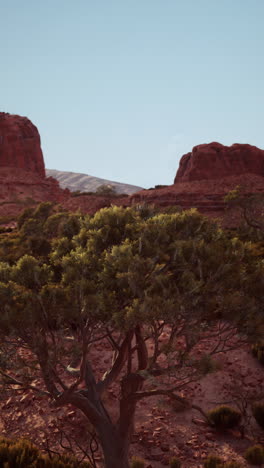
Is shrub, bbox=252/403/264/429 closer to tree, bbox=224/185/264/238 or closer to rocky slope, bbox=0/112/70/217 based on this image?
tree, bbox=224/185/264/238

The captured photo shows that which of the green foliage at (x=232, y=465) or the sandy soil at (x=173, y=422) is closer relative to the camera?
the green foliage at (x=232, y=465)

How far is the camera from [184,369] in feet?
30.7

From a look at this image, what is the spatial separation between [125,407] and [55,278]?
4319 mm

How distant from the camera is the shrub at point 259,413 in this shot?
45.5 ft

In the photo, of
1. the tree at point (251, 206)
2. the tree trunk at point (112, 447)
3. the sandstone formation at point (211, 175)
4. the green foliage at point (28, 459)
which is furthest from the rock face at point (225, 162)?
the green foliage at point (28, 459)

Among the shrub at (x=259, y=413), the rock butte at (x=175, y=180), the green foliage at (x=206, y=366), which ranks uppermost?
the rock butte at (x=175, y=180)

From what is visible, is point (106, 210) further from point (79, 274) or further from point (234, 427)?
point (234, 427)

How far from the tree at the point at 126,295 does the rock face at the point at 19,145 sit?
98313 millimetres

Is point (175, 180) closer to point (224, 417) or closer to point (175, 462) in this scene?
point (224, 417)

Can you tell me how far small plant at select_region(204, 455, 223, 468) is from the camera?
11430mm

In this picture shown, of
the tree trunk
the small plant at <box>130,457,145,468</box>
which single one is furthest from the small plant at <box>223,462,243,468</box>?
the tree trunk

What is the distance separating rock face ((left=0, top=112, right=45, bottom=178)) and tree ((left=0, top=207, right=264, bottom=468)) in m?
98.3

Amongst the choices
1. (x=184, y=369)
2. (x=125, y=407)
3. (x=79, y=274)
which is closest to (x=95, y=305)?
(x=79, y=274)

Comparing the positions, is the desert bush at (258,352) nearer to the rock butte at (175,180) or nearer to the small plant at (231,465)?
the small plant at (231,465)
